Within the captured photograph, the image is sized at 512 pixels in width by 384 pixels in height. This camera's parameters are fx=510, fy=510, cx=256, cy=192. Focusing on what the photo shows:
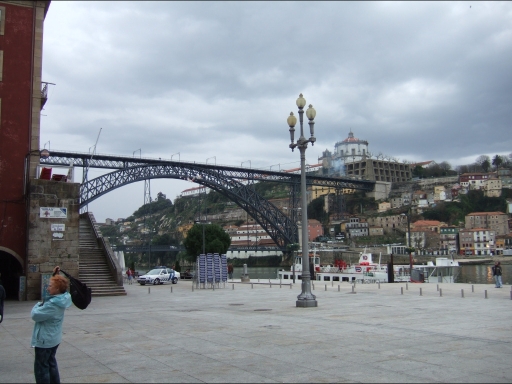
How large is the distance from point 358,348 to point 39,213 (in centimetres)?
1641

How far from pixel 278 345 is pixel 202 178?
6877cm

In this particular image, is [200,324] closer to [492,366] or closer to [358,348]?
[358,348]

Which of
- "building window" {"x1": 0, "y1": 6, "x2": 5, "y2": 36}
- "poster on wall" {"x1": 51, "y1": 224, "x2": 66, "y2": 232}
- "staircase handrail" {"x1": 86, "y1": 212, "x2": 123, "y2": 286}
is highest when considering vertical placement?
"building window" {"x1": 0, "y1": 6, "x2": 5, "y2": 36}

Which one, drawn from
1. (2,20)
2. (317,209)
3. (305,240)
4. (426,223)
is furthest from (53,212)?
(317,209)

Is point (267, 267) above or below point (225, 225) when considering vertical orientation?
below

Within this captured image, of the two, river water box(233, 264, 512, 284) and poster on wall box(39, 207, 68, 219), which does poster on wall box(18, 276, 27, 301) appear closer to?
poster on wall box(39, 207, 68, 219)

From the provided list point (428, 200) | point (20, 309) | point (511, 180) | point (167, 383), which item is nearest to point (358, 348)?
point (167, 383)

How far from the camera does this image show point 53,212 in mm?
21562

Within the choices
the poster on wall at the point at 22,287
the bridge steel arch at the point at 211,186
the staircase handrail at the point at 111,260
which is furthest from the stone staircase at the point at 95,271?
the bridge steel arch at the point at 211,186

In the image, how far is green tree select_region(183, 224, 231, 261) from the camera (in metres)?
71.1

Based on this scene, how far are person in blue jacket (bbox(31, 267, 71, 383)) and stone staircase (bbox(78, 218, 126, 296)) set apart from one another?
18.1 metres

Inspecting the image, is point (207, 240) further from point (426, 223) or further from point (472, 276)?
point (426, 223)

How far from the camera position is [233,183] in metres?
81.9

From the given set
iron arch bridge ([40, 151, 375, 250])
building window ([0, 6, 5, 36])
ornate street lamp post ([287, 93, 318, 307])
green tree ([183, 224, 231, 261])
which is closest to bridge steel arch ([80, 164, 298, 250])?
iron arch bridge ([40, 151, 375, 250])
